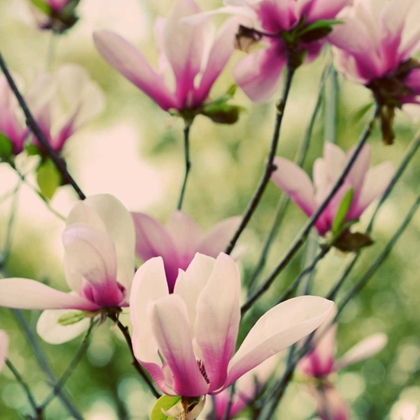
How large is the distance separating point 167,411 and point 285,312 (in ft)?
0.29

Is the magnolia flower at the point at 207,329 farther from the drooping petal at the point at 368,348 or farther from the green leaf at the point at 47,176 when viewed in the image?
the drooping petal at the point at 368,348

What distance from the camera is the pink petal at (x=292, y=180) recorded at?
20.8 inches

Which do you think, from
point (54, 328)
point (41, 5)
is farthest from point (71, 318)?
point (41, 5)

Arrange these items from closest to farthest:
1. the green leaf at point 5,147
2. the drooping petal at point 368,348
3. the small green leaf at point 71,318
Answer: the small green leaf at point 71,318 < the green leaf at point 5,147 < the drooping petal at point 368,348

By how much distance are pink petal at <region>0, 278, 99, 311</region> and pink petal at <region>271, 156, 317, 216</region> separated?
202mm

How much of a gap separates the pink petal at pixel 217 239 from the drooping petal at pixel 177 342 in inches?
5.5

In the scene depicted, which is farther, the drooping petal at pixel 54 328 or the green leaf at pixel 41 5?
the green leaf at pixel 41 5

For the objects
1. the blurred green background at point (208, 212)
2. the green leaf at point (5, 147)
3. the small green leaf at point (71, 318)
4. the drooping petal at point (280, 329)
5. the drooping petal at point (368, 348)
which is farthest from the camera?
the blurred green background at point (208, 212)

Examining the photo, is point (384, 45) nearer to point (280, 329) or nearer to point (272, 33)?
point (272, 33)

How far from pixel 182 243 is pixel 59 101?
240 mm

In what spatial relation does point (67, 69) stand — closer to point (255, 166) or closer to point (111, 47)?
point (111, 47)

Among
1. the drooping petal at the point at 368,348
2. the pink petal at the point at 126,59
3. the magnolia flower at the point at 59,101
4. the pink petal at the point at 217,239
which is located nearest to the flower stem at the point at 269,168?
the pink petal at the point at 217,239

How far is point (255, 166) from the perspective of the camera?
12.9 ft

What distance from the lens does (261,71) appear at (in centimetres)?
52
